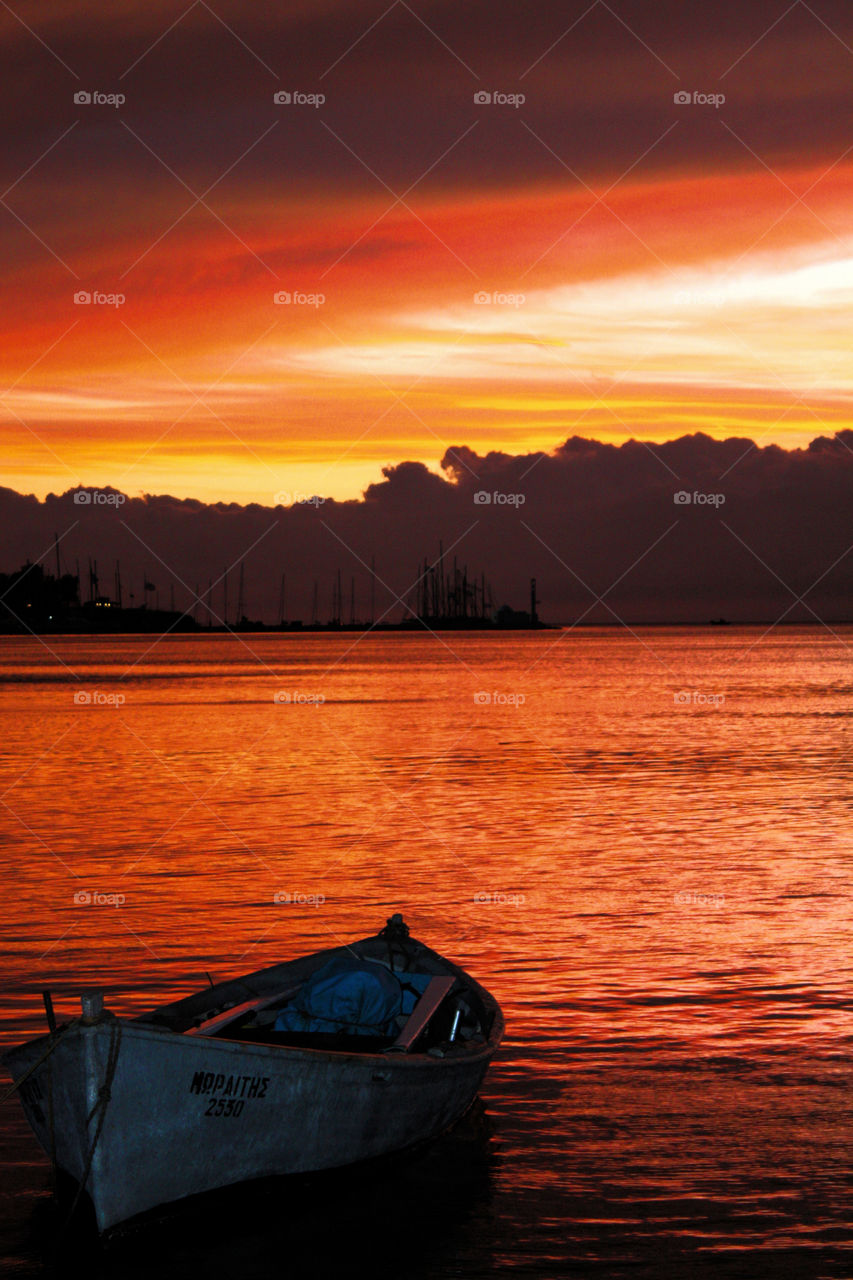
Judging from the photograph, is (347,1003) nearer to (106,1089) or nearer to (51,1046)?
(106,1089)

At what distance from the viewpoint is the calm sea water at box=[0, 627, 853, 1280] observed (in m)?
10.3

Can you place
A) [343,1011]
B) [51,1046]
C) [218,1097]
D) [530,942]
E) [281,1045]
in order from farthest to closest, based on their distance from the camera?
[530,942] < [343,1011] < [281,1045] < [218,1097] < [51,1046]

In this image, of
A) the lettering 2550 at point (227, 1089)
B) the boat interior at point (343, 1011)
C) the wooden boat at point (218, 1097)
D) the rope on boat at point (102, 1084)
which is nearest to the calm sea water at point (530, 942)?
the wooden boat at point (218, 1097)

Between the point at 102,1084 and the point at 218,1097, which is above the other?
the point at 102,1084

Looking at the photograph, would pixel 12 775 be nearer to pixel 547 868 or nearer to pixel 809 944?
pixel 547 868

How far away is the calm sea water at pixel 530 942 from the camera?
406 inches

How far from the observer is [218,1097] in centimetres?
994

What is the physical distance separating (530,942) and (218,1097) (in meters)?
10.2

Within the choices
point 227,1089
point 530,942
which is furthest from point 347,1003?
point 530,942

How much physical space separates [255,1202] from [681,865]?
661 inches

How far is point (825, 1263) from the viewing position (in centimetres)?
971

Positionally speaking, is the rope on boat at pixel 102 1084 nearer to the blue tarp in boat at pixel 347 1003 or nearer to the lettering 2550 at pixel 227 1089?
the lettering 2550 at pixel 227 1089

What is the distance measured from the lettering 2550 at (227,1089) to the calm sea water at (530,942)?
102 cm

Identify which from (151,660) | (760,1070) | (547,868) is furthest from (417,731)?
(151,660)
